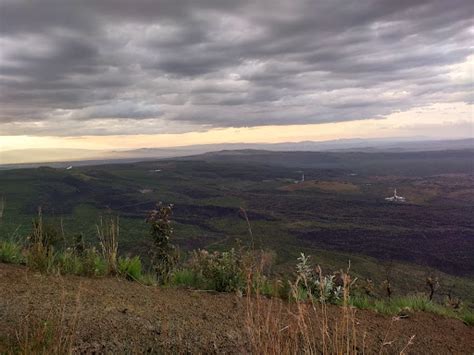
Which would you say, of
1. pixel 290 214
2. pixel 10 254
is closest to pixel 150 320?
pixel 10 254

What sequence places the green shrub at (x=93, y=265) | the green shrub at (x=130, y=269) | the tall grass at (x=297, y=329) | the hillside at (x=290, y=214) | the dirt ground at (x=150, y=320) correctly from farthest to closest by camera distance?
→ 1. the hillside at (x=290, y=214)
2. the green shrub at (x=130, y=269)
3. the green shrub at (x=93, y=265)
4. the dirt ground at (x=150, y=320)
5. the tall grass at (x=297, y=329)

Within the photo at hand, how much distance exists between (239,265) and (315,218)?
8667cm

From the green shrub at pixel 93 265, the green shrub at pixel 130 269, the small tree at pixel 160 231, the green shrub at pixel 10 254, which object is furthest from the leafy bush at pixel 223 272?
the green shrub at pixel 10 254

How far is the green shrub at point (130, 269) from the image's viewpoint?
233 inches

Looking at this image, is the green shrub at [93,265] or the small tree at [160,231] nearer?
the green shrub at [93,265]

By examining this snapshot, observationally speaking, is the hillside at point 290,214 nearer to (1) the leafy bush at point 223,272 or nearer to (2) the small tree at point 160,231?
(2) the small tree at point 160,231

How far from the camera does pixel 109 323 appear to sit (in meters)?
4.04

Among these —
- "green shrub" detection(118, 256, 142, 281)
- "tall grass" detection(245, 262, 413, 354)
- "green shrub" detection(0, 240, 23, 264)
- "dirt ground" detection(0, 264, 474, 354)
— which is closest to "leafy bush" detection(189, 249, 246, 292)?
"dirt ground" detection(0, 264, 474, 354)

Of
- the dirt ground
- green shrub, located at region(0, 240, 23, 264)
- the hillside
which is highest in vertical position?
green shrub, located at region(0, 240, 23, 264)

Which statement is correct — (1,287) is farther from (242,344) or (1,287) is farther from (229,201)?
(229,201)

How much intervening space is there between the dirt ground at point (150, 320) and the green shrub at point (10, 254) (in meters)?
0.26

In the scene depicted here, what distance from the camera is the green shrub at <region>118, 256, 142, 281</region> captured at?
5.92 m

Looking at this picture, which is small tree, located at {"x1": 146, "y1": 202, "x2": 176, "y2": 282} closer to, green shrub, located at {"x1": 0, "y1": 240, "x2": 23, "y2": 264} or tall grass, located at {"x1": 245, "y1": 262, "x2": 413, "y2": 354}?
green shrub, located at {"x1": 0, "y1": 240, "x2": 23, "y2": 264}

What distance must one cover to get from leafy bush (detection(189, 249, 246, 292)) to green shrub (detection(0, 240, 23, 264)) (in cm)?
252
